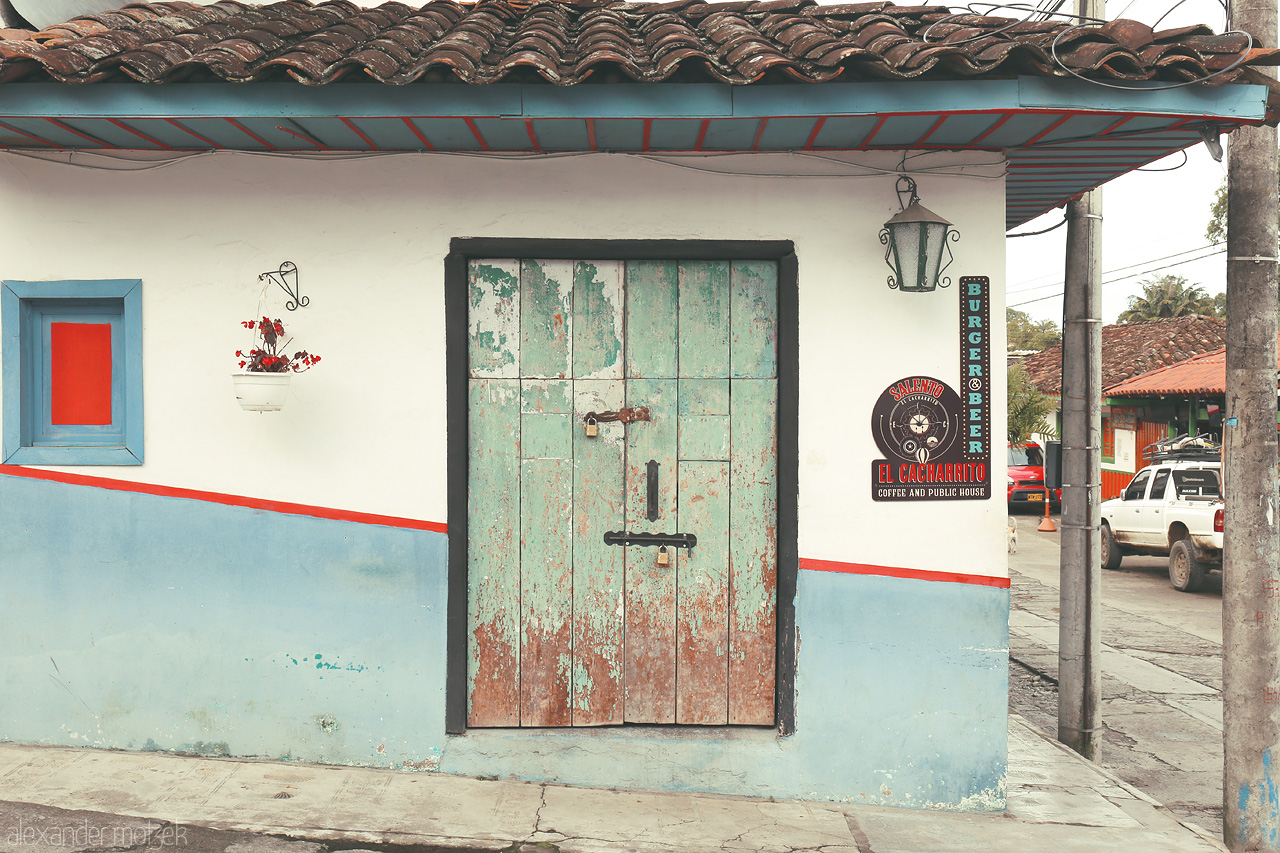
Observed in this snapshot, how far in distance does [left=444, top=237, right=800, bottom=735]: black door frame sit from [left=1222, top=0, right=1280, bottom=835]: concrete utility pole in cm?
206

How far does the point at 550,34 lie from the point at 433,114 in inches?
33.4

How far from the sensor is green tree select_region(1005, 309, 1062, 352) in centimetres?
5466

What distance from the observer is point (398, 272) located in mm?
4215

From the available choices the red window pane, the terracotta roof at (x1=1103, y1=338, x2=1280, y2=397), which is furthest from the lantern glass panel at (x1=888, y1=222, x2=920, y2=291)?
the terracotta roof at (x1=1103, y1=338, x2=1280, y2=397)

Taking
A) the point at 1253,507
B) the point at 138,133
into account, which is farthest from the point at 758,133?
the point at 1253,507

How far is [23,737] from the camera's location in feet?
13.9

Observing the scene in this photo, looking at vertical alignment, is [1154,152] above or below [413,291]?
above

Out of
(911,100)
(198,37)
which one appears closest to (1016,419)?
(911,100)

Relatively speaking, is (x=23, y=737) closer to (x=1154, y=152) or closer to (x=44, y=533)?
(x=44, y=533)

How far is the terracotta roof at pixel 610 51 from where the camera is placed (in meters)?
3.45

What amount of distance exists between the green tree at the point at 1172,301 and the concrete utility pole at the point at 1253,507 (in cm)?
4187

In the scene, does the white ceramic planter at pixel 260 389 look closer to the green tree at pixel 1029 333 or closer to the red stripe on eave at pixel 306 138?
the red stripe on eave at pixel 306 138

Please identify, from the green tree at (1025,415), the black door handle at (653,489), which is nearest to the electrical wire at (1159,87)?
the black door handle at (653,489)

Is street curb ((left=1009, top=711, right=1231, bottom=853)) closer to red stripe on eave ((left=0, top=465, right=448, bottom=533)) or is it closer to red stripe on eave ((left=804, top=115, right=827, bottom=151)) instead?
red stripe on eave ((left=804, top=115, right=827, bottom=151))
